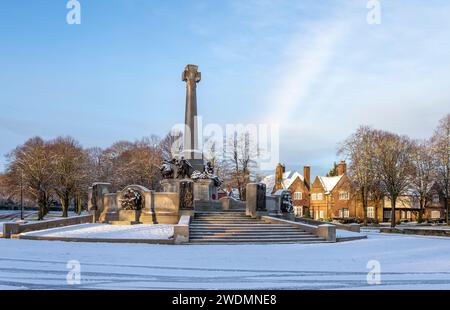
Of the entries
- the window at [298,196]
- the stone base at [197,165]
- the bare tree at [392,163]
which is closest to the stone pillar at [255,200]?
the stone base at [197,165]

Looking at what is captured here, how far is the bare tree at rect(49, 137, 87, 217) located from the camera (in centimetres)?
5938

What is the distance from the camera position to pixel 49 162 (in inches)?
2338

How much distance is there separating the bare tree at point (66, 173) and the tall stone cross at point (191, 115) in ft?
95.8

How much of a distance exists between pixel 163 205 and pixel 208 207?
3.71m

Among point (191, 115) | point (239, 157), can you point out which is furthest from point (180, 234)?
point (239, 157)

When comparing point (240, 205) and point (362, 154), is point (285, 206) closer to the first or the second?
point (240, 205)

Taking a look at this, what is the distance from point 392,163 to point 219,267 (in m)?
45.9

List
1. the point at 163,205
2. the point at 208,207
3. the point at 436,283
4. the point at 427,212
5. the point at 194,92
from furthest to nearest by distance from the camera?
the point at 427,212 → the point at 194,92 → the point at 208,207 → the point at 163,205 → the point at 436,283

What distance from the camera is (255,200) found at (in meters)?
28.3

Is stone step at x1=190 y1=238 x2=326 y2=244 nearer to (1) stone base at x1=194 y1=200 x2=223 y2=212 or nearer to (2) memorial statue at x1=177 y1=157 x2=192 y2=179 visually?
(1) stone base at x1=194 y1=200 x2=223 y2=212

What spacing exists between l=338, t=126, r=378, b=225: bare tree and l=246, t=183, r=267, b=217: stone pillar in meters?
29.4

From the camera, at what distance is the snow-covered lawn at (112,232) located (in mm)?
22256

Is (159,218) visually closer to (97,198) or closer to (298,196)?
(97,198)
